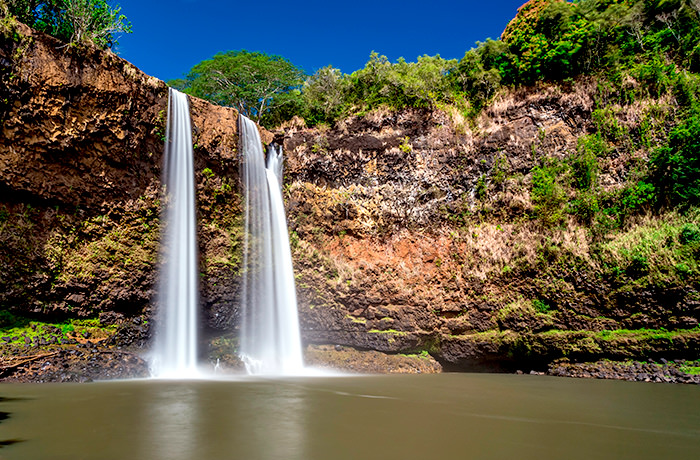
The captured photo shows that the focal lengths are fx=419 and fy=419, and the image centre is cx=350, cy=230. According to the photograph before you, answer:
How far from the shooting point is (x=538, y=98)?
1688 cm

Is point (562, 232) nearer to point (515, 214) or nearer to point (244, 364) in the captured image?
point (515, 214)

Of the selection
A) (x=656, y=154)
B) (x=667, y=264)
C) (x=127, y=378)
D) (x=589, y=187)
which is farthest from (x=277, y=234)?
(x=656, y=154)

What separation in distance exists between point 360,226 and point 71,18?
12.2 m

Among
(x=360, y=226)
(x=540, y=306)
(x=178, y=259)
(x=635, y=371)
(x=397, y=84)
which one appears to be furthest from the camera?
(x=397, y=84)

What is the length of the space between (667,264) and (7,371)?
1705 centimetres

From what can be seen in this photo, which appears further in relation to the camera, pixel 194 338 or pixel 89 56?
pixel 194 338

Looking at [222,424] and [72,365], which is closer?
[222,424]

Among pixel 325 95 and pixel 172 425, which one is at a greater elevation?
pixel 325 95

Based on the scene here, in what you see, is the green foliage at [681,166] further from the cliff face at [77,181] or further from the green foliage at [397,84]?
the cliff face at [77,181]

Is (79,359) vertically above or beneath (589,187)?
beneath

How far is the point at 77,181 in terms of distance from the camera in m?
12.2

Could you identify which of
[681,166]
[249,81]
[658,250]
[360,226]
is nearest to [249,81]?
[249,81]

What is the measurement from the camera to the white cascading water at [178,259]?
1237 cm

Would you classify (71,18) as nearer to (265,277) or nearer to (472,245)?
(265,277)
